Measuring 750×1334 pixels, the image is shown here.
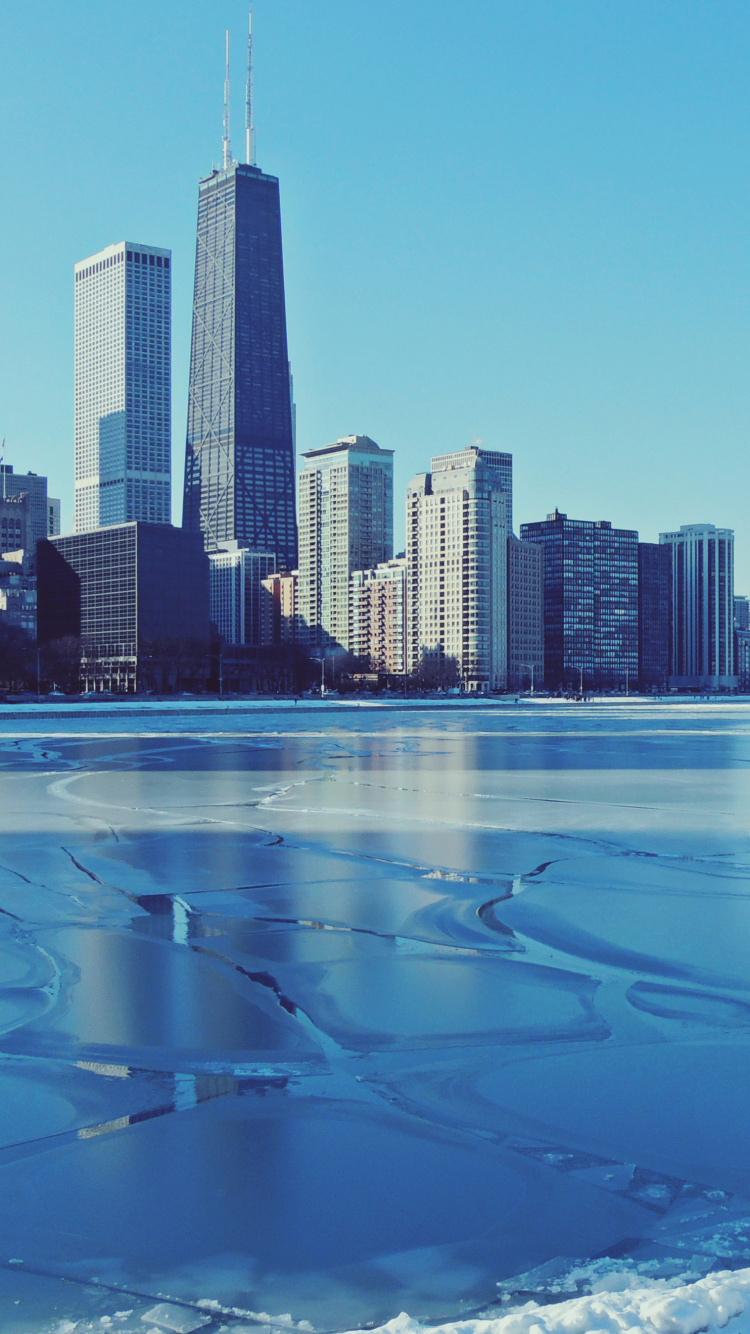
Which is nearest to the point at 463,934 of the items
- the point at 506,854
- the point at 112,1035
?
the point at 112,1035

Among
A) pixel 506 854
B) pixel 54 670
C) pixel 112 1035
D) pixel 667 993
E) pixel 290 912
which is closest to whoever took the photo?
pixel 112 1035

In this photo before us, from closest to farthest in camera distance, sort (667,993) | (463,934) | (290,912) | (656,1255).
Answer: (656,1255), (667,993), (463,934), (290,912)

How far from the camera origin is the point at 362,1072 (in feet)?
21.1

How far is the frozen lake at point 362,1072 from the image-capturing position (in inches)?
175

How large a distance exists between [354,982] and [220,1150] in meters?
2.90

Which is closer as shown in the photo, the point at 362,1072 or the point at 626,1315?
Answer: the point at 626,1315

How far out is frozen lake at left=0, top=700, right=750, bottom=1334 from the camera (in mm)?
4445

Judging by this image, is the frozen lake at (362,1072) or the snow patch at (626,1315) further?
the frozen lake at (362,1072)

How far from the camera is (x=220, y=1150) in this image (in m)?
5.39

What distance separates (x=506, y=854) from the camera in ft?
46.6

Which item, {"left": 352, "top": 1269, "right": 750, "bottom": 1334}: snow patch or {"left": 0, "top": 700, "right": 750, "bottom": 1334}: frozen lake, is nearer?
{"left": 352, "top": 1269, "right": 750, "bottom": 1334}: snow patch

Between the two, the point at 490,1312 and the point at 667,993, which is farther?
the point at 667,993

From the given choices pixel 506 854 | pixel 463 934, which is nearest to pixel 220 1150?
pixel 463 934

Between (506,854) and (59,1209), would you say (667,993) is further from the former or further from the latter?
(506,854)
